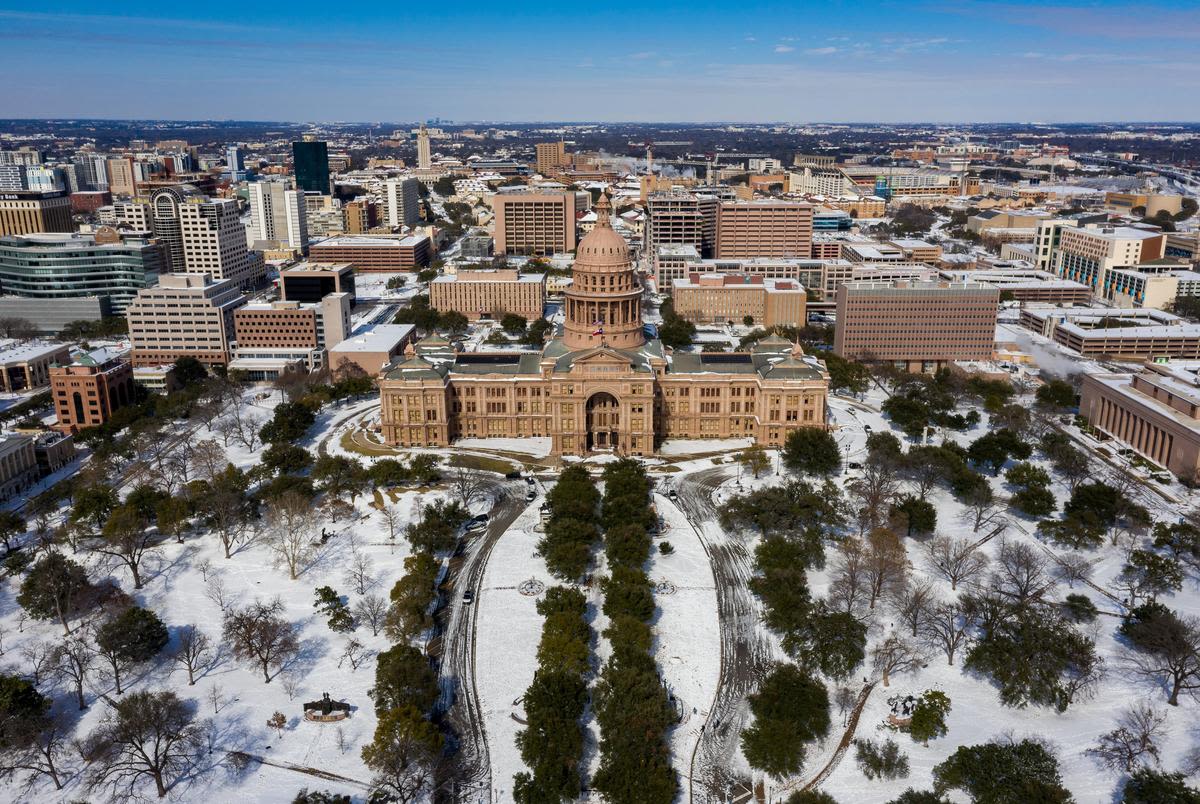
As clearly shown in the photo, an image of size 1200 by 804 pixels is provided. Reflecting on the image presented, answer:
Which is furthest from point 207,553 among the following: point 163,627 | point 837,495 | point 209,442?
point 837,495

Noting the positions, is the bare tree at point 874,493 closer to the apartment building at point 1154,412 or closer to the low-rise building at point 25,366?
the apartment building at point 1154,412

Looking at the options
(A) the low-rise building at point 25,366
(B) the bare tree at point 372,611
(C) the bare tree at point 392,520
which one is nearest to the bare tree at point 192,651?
(B) the bare tree at point 372,611

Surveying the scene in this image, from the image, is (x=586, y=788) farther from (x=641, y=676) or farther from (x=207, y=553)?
(x=207, y=553)

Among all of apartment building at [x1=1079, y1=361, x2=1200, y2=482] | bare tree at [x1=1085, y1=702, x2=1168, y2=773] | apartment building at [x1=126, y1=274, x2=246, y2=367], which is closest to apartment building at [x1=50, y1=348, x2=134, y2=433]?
apartment building at [x1=126, y1=274, x2=246, y2=367]

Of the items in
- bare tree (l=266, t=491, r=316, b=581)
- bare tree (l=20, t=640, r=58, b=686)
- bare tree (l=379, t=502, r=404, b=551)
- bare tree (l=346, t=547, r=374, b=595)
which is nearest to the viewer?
bare tree (l=20, t=640, r=58, b=686)

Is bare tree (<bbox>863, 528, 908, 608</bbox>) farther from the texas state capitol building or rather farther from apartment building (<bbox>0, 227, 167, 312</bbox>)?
apartment building (<bbox>0, 227, 167, 312</bbox>)

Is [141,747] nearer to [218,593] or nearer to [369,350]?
[218,593]

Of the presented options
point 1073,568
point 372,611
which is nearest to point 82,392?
point 372,611
